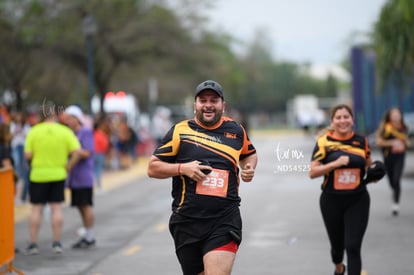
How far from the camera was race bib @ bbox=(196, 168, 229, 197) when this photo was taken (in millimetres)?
6281

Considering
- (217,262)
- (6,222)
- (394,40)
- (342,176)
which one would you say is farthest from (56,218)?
(394,40)

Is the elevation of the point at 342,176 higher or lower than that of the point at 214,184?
lower

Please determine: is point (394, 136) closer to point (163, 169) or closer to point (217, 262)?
point (163, 169)

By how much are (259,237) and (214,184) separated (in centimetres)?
651

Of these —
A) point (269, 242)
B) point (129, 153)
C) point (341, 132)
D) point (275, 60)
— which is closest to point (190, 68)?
point (129, 153)

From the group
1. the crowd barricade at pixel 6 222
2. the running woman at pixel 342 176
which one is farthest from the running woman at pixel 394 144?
the crowd barricade at pixel 6 222

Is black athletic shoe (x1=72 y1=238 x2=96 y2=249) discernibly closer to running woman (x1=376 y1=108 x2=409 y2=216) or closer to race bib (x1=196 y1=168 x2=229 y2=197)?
running woman (x1=376 y1=108 x2=409 y2=216)

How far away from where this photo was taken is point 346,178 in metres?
8.37

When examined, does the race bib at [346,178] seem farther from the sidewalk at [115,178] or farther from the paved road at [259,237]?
the sidewalk at [115,178]

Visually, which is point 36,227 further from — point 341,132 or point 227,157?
point 227,157

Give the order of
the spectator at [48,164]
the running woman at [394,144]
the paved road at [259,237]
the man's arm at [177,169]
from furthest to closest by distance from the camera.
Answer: the running woman at [394,144] < the spectator at [48,164] < the paved road at [259,237] < the man's arm at [177,169]

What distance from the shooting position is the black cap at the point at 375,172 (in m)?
8.27

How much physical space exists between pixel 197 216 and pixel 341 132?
2689 mm

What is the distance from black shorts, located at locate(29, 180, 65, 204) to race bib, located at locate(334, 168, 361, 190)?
4441 mm
